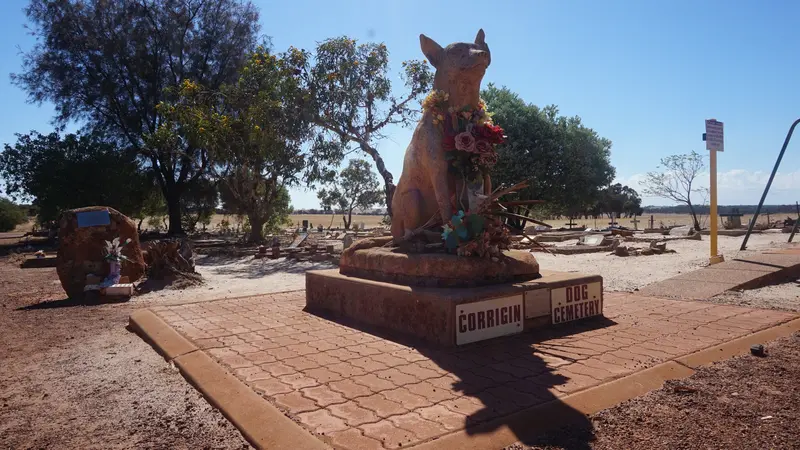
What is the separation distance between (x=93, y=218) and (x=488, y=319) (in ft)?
21.4

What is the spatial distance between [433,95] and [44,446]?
3.93m

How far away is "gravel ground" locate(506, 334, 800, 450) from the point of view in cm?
227

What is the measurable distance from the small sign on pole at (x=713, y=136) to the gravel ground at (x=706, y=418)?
20.3 ft

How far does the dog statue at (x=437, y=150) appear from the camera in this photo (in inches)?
185

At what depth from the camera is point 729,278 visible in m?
6.36

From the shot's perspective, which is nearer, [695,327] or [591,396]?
[591,396]

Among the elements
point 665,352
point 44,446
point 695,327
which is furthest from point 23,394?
point 695,327

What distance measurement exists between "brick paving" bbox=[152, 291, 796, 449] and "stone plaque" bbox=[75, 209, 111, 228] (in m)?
3.16

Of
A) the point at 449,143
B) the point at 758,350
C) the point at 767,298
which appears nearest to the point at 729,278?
the point at 767,298

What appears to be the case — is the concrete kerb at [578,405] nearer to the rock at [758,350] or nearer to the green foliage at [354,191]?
the rock at [758,350]

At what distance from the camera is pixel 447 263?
4195 mm

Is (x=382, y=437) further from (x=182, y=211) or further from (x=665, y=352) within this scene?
(x=182, y=211)

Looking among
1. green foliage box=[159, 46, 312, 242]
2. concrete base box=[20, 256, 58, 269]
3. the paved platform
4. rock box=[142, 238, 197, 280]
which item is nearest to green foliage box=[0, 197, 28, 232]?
green foliage box=[159, 46, 312, 242]

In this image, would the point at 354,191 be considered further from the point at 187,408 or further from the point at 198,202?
the point at 187,408
